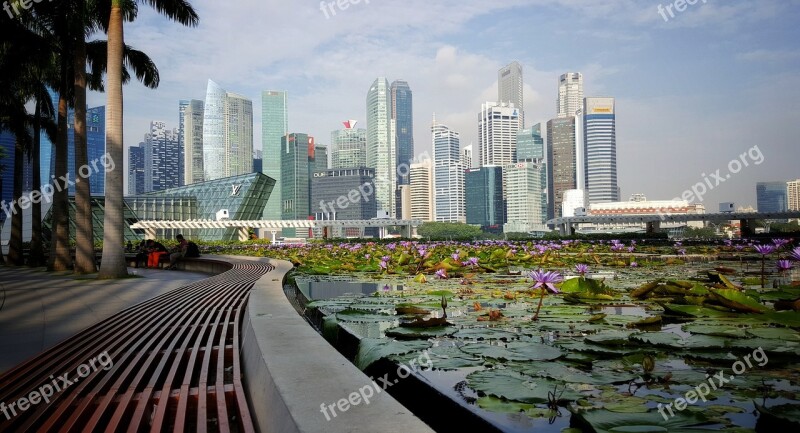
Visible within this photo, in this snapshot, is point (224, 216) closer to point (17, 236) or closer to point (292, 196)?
point (17, 236)

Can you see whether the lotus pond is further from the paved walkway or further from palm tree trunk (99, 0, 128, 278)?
palm tree trunk (99, 0, 128, 278)

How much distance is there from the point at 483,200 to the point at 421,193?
82.5ft

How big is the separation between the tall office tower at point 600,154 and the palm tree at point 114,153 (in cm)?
19958

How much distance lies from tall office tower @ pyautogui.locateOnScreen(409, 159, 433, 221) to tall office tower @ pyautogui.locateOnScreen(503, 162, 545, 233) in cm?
2804

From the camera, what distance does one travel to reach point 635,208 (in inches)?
5231

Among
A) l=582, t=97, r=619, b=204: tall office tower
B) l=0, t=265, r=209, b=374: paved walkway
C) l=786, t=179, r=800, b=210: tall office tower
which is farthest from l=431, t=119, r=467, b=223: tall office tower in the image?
l=0, t=265, r=209, b=374: paved walkway

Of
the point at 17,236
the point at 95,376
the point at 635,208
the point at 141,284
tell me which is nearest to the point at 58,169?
the point at 141,284

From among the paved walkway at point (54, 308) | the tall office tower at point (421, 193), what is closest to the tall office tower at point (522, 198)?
the tall office tower at point (421, 193)

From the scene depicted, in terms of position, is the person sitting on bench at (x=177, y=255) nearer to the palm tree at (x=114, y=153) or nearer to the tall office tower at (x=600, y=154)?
the palm tree at (x=114, y=153)

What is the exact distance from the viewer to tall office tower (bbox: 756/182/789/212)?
100812 millimetres

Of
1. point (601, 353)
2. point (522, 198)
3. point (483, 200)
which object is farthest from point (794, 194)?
point (483, 200)

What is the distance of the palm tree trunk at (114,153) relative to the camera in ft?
34.8

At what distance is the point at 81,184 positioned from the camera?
1141cm

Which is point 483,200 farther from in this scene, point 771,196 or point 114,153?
point 114,153
